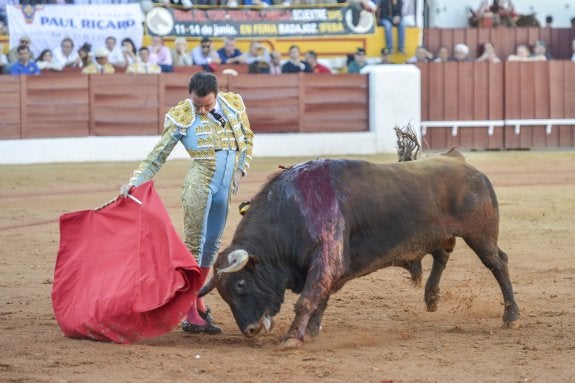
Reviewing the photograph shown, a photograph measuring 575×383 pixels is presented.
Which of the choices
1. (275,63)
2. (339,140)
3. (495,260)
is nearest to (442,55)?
(339,140)

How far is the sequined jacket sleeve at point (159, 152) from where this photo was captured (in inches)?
225

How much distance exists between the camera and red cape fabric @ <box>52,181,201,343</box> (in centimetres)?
540

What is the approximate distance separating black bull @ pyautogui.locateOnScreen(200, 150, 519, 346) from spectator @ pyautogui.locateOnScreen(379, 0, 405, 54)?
452 inches

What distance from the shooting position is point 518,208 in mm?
11016

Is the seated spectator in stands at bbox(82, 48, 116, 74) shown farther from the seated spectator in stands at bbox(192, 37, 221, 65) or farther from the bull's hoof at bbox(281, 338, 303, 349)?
the bull's hoof at bbox(281, 338, 303, 349)

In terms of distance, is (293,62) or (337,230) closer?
(337,230)

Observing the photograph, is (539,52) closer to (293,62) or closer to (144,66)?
(293,62)

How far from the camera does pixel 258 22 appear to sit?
55.7 ft

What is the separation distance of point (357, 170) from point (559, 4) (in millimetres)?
15175

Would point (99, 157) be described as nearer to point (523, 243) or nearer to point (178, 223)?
point (178, 223)

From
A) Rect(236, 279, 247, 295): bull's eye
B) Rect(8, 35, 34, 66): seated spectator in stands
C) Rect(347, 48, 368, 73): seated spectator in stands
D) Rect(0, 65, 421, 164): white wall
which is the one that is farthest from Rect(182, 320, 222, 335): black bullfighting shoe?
Rect(347, 48, 368, 73): seated spectator in stands

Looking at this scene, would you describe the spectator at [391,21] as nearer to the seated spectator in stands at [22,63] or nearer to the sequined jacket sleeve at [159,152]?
the seated spectator in stands at [22,63]

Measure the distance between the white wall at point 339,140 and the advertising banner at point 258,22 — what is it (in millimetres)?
870

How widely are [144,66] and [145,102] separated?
505 mm
